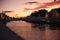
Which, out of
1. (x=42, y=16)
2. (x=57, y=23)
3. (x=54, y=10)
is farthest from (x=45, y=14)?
(x=57, y=23)

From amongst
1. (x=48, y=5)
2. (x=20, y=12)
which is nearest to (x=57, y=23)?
(x=48, y=5)

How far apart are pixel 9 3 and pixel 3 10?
1.78 ft

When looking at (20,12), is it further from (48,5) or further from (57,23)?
(57,23)

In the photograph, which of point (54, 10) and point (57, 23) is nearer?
point (54, 10)

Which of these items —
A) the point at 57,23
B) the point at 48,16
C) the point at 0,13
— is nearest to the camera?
the point at 0,13

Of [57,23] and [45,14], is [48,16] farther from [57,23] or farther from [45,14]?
[57,23]

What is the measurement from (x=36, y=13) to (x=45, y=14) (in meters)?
0.56

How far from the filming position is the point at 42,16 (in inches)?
442

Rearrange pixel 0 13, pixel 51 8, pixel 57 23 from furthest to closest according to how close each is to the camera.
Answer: pixel 57 23 < pixel 51 8 < pixel 0 13

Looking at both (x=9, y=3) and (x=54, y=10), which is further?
(x=54, y=10)

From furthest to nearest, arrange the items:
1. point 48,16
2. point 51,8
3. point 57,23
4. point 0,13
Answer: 1. point 57,23
2. point 51,8
3. point 48,16
4. point 0,13

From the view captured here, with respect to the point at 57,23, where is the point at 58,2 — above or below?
above

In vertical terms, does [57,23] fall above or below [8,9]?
below

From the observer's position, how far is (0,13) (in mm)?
10633
